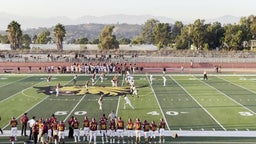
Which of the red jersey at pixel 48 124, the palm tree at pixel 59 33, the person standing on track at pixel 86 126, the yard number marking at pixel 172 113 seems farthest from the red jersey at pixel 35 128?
the palm tree at pixel 59 33

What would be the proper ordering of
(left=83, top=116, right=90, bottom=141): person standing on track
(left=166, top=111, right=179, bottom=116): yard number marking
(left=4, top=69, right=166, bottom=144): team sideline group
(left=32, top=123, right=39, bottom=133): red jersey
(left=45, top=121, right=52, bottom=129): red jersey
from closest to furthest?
(left=32, top=123, right=39, bottom=133): red jersey < (left=4, top=69, right=166, bottom=144): team sideline group < (left=45, top=121, right=52, bottom=129): red jersey < (left=83, top=116, right=90, bottom=141): person standing on track < (left=166, top=111, right=179, bottom=116): yard number marking

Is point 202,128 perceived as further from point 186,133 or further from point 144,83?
point 144,83

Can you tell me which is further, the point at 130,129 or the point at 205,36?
the point at 205,36

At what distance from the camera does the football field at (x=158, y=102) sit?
24.1 meters

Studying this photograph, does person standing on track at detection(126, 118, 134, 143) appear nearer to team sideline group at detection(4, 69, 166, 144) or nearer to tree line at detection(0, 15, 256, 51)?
team sideline group at detection(4, 69, 166, 144)

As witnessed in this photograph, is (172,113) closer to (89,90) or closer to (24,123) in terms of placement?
(24,123)

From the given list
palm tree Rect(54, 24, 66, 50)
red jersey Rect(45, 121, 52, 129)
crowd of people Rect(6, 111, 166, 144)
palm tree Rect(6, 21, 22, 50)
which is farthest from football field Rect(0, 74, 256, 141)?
palm tree Rect(54, 24, 66, 50)

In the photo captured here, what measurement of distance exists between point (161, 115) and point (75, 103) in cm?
749

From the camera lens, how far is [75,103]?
30953mm

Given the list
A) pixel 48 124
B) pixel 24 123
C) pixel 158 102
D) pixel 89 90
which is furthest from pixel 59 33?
pixel 48 124

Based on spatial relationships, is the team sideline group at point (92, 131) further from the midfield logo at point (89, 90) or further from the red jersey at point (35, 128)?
the midfield logo at point (89, 90)

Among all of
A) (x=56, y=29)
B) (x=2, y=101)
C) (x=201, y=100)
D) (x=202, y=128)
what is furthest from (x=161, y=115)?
(x=56, y=29)

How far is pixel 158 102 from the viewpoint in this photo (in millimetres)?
31188

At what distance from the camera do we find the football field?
79.2 feet
